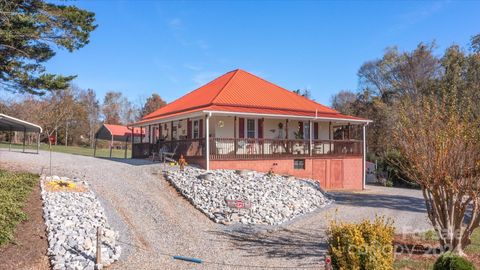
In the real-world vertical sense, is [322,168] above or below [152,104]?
below

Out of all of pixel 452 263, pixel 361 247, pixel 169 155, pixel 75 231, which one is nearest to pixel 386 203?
pixel 169 155

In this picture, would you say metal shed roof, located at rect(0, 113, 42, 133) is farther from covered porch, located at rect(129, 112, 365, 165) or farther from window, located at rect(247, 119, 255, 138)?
window, located at rect(247, 119, 255, 138)

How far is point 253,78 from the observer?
2694 cm

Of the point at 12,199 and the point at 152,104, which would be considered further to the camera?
the point at 152,104

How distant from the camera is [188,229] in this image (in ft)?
34.7

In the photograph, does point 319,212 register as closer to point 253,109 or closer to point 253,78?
point 253,109

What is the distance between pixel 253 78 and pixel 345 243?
21.6 meters

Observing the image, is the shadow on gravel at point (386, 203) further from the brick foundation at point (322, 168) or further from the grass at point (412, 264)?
the grass at point (412, 264)

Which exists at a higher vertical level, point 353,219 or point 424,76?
point 424,76

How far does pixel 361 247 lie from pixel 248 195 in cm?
803

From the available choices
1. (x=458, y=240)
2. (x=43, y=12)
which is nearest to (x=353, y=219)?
(x=458, y=240)

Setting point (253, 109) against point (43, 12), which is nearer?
point (43, 12)

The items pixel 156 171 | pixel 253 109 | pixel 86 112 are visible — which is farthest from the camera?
pixel 86 112

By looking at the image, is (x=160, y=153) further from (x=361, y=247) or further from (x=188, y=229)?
(x=361, y=247)
